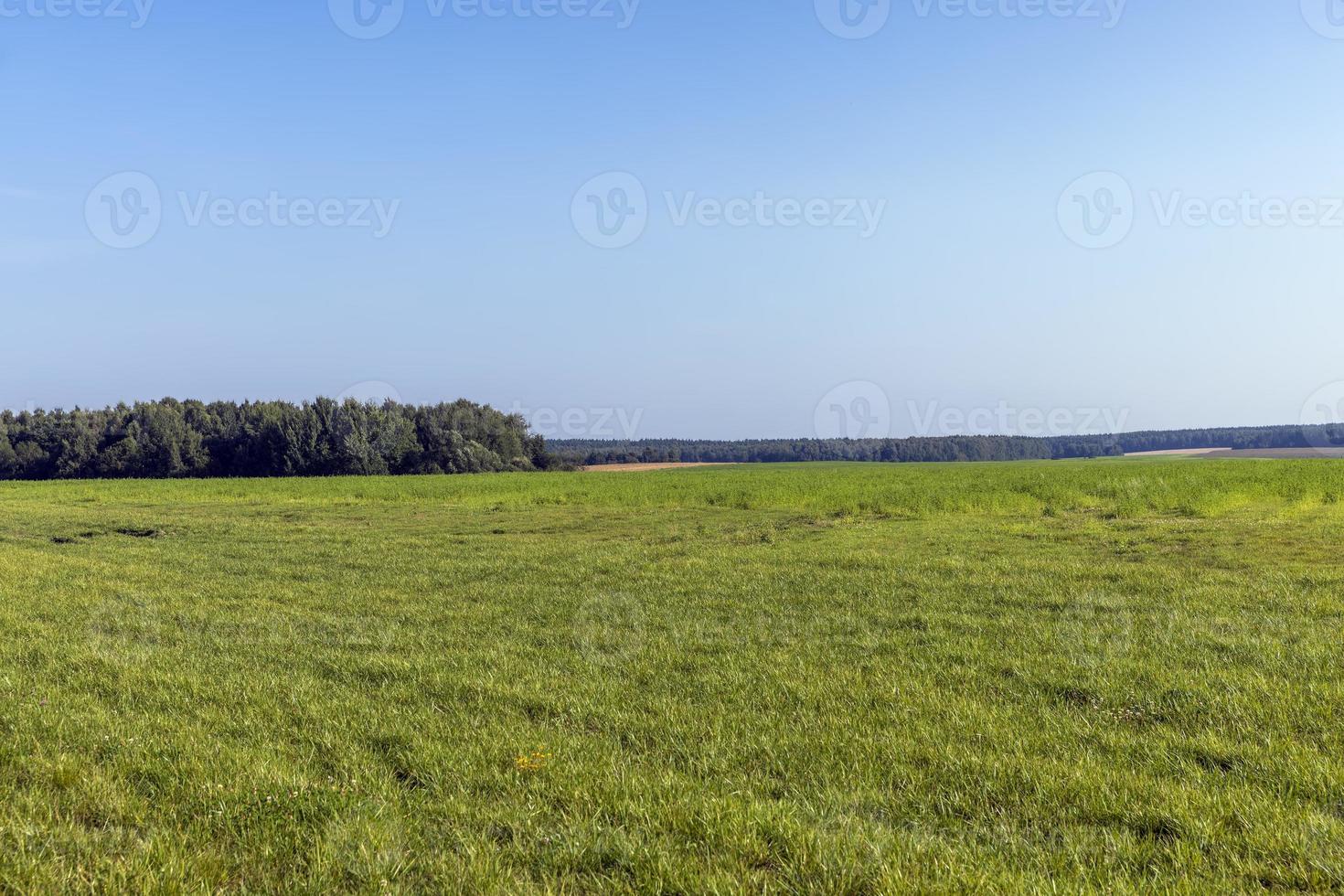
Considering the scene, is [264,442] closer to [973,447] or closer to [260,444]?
[260,444]

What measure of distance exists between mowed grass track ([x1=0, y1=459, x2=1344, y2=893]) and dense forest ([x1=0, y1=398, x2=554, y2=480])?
247 ft

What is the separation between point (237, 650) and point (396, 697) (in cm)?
303

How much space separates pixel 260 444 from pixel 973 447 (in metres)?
124

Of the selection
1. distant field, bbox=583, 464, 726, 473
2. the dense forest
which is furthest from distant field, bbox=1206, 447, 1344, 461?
the dense forest

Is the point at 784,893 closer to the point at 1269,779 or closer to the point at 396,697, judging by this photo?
the point at 1269,779

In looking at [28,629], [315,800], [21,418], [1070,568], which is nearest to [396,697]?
[315,800]

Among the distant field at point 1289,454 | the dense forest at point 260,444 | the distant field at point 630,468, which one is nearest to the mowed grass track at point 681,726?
the distant field at point 630,468

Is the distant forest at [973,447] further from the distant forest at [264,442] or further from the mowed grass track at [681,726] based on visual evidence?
the mowed grass track at [681,726]

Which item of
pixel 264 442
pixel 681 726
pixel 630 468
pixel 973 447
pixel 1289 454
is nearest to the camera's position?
pixel 681 726

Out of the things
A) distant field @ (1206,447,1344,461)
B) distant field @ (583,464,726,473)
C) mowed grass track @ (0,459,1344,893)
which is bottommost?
distant field @ (583,464,726,473)

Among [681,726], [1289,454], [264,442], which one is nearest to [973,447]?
[1289,454]

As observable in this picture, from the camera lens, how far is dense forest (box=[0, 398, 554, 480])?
87.8 m

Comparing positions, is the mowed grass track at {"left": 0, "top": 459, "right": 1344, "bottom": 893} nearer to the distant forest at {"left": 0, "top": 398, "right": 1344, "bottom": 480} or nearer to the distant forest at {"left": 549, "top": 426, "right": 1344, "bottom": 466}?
the distant forest at {"left": 0, "top": 398, "right": 1344, "bottom": 480}

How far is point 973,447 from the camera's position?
156 metres
